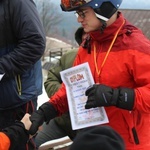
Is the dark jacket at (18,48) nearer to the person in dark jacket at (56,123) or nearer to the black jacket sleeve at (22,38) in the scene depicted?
the black jacket sleeve at (22,38)

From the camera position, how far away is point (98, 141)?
1352 millimetres

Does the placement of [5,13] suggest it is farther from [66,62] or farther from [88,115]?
[66,62]

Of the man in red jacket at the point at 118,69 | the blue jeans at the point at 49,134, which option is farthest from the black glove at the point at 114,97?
the blue jeans at the point at 49,134

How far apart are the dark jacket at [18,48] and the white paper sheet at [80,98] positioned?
1.13 feet

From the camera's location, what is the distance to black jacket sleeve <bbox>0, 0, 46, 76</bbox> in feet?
8.12

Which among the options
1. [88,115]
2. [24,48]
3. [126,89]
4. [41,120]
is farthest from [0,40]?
[126,89]

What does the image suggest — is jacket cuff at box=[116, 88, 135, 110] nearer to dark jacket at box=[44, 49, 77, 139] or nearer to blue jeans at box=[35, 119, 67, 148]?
dark jacket at box=[44, 49, 77, 139]

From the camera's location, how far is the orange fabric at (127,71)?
2049 millimetres

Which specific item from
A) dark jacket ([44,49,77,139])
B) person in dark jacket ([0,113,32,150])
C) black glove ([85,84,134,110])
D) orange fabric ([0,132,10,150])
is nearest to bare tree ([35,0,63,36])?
dark jacket ([44,49,77,139])

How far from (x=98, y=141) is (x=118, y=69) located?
0.86m

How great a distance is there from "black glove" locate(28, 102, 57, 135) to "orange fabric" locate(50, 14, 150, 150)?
1.34 ft

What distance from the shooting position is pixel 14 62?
251 cm

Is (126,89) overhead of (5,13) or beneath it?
beneath

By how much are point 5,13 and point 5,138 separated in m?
0.87
